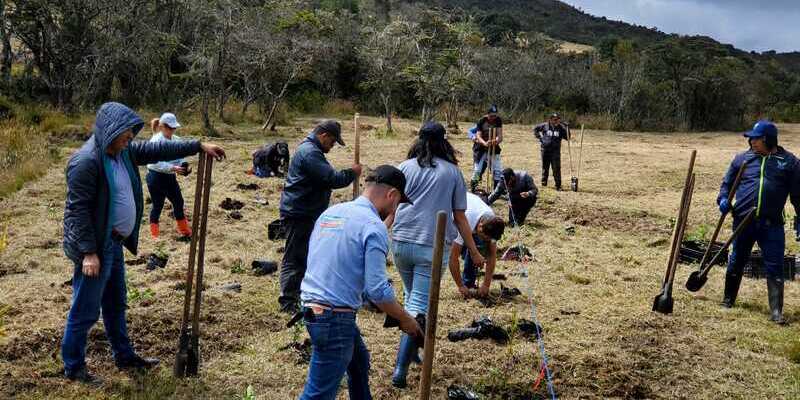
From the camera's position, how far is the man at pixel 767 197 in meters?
6.35

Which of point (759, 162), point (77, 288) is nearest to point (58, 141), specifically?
point (77, 288)

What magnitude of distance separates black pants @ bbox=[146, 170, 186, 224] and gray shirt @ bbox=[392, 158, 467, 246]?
4.56m

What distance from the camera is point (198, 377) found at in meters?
4.80

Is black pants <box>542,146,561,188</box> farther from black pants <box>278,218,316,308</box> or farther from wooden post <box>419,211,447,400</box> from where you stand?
wooden post <box>419,211,447,400</box>

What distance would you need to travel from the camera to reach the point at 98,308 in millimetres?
4348

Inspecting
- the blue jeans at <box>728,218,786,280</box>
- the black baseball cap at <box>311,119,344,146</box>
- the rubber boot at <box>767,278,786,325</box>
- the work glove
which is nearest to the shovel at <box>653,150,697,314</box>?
the work glove

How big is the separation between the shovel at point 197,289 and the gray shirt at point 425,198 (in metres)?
1.26

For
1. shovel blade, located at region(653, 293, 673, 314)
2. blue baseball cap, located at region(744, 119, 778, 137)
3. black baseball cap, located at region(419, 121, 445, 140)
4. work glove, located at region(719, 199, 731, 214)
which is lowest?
shovel blade, located at region(653, 293, 673, 314)

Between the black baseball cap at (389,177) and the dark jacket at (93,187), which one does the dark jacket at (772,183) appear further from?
the dark jacket at (93,187)

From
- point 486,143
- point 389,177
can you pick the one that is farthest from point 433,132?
point 486,143

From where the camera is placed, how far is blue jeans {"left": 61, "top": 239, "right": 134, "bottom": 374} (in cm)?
426

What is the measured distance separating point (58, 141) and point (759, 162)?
15.2 metres

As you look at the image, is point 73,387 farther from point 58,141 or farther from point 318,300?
point 58,141

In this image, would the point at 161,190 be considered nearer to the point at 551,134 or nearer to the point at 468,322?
the point at 468,322
